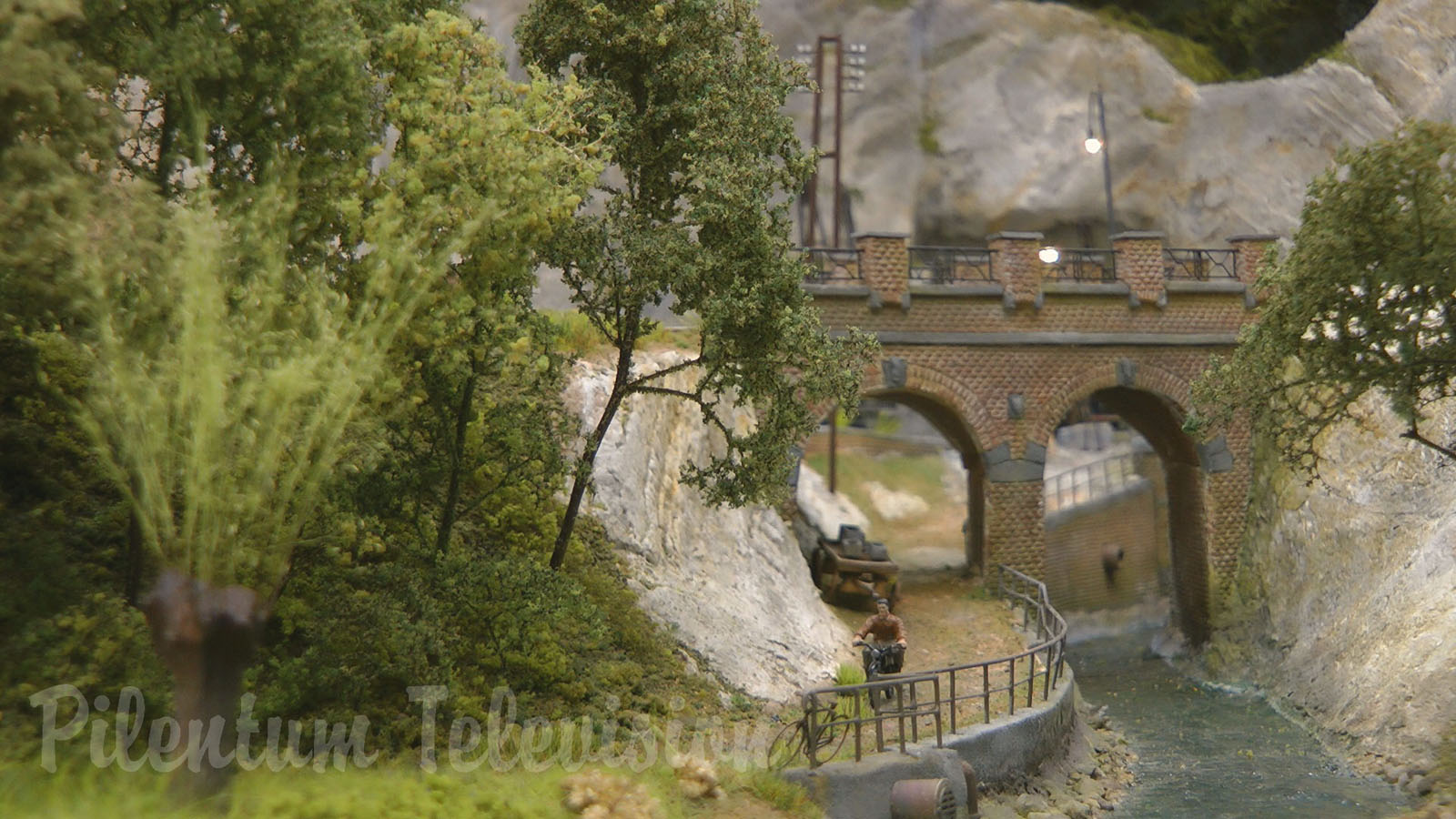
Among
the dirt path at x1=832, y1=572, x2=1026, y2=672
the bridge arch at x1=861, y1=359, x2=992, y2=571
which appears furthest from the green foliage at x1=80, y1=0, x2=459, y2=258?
the bridge arch at x1=861, y1=359, x2=992, y2=571

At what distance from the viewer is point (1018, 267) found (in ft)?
78.2

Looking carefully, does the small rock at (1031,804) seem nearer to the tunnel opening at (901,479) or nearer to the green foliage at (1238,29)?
the tunnel opening at (901,479)

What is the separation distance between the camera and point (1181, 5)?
40.4 m

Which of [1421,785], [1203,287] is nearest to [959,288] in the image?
[1203,287]

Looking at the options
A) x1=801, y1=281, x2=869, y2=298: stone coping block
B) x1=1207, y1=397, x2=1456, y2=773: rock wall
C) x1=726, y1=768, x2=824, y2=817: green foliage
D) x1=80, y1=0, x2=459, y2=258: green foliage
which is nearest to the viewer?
x1=80, y1=0, x2=459, y2=258: green foliage

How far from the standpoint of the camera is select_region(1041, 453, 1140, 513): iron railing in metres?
34.2

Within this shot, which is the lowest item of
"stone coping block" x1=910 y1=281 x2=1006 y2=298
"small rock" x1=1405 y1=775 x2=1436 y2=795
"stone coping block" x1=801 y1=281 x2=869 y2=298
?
"small rock" x1=1405 y1=775 x2=1436 y2=795

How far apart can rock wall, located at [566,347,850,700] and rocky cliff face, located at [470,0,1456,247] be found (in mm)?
21783

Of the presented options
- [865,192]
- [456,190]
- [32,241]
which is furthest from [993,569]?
[865,192]

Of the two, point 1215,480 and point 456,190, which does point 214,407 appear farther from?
point 1215,480

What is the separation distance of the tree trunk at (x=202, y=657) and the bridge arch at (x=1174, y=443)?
56.7 feet

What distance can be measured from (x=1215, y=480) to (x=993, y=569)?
200 inches

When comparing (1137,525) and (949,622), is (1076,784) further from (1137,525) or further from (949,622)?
(1137,525)

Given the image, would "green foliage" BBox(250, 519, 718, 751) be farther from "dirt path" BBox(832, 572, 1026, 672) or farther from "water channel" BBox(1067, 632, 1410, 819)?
"water channel" BBox(1067, 632, 1410, 819)
